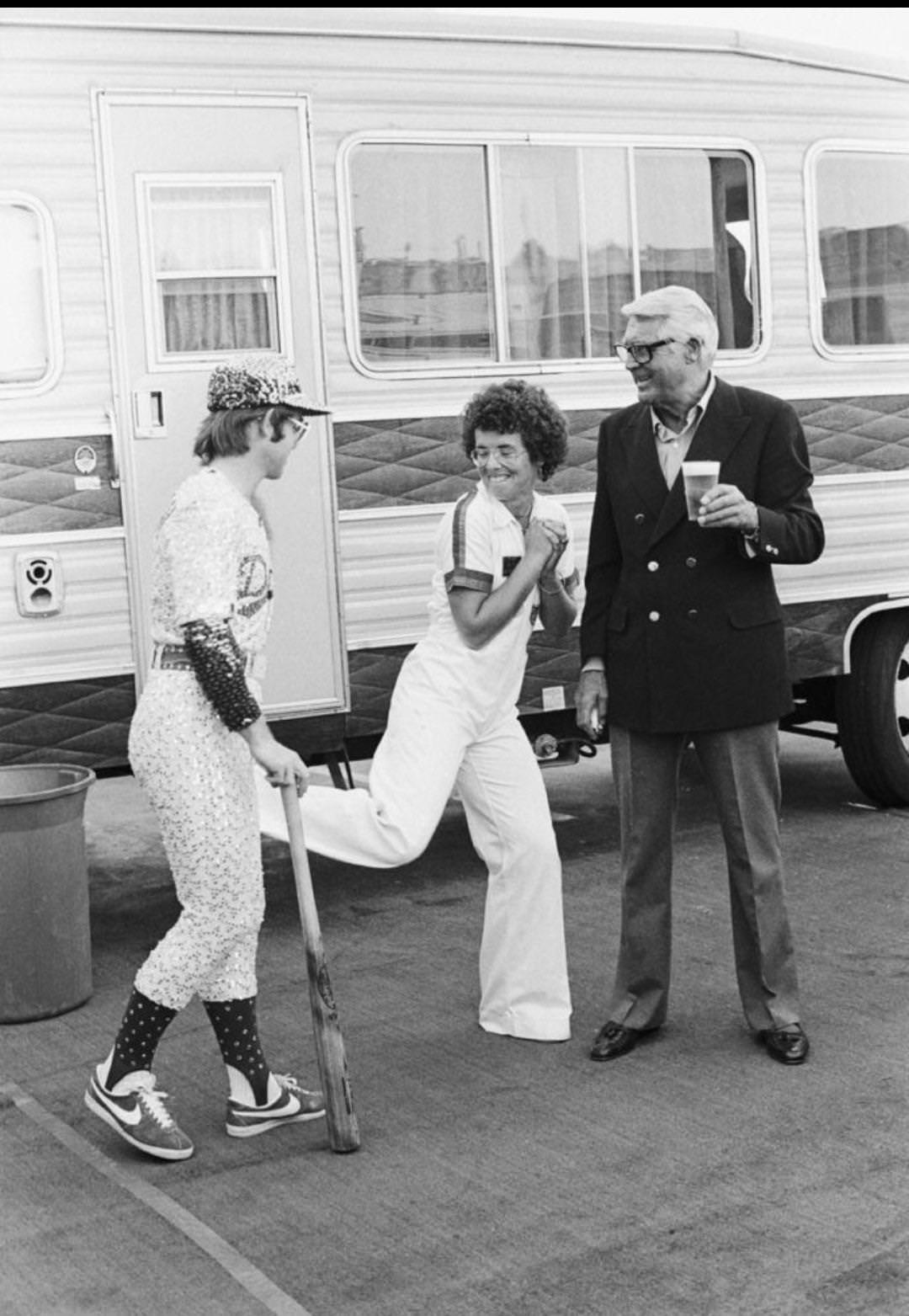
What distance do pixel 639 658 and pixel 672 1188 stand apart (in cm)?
145

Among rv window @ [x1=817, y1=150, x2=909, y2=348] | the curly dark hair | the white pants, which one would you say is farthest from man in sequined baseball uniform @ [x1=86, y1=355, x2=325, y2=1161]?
rv window @ [x1=817, y1=150, x2=909, y2=348]

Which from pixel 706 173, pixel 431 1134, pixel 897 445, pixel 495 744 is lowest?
pixel 431 1134

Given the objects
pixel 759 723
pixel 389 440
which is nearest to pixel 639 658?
pixel 759 723

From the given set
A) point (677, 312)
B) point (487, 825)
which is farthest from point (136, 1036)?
point (677, 312)

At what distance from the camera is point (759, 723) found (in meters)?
4.90

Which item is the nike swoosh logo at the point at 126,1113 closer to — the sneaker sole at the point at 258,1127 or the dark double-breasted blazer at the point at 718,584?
the sneaker sole at the point at 258,1127

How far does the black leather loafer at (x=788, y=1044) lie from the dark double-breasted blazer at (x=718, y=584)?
Result: 2.70ft

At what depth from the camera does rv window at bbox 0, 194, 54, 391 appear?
6.04m

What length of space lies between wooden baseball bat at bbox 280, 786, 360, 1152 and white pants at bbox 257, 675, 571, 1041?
2.04ft

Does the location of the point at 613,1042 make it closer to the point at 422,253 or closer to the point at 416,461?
the point at 416,461

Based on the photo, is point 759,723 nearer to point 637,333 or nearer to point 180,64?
point 637,333

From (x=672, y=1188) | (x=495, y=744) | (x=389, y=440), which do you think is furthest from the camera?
(x=389, y=440)

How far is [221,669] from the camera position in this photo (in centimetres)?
425

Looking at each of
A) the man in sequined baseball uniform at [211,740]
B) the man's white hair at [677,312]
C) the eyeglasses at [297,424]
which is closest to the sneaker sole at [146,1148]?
the man in sequined baseball uniform at [211,740]
